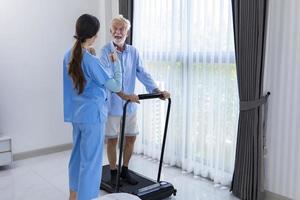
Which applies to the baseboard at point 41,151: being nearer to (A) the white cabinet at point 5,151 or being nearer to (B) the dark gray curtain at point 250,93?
(A) the white cabinet at point 5,151

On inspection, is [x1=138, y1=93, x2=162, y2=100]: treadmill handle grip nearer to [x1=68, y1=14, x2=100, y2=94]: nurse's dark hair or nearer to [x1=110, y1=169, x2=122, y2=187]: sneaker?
[x1=68, y1=14, x2=100, y2=94]: nurse's dark hair

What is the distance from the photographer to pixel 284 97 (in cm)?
291

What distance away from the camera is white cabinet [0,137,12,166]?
3.87m

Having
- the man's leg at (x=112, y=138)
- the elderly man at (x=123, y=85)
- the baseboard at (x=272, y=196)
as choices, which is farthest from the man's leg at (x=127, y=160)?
the baseboard at (x=272, y=196)

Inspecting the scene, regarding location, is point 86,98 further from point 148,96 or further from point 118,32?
point 118,32

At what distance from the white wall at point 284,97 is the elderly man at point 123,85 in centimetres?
98

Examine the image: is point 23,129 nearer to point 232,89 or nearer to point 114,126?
point 114,126

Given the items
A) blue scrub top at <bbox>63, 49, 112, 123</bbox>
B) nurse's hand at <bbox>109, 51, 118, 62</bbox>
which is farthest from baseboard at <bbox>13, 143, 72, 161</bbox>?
nurse's hand at <bbox>109, 51, 118, 62</bbox>

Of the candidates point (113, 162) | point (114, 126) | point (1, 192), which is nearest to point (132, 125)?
point (114, 126)

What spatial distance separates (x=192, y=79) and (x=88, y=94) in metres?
1.45

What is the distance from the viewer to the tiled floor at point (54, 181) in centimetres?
320

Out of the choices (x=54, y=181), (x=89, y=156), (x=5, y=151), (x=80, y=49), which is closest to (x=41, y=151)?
(x=5, y=151)

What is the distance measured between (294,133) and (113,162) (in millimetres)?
1725

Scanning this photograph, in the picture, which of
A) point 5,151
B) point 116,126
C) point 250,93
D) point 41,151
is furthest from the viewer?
point 41,151
